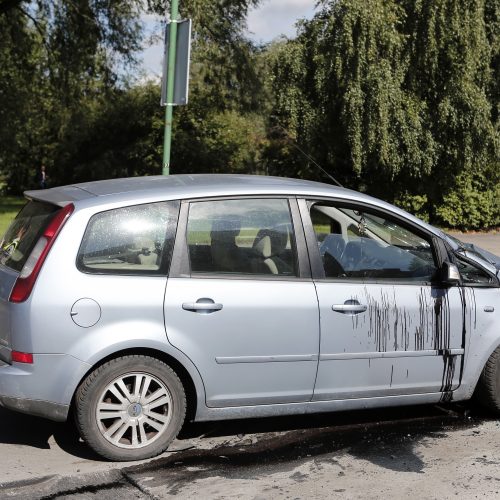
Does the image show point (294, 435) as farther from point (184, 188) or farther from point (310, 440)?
point (184, 188)

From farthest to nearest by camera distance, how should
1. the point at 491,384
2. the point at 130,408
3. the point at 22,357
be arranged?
the point at 491,384 < the point at 130,408 < the point at 22,357

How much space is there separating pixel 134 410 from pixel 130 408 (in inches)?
1.1

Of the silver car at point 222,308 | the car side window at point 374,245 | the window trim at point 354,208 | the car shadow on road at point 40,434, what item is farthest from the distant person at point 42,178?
the window trim at point 354,208

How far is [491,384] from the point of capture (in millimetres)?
5387

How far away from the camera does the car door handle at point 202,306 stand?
4516 mm

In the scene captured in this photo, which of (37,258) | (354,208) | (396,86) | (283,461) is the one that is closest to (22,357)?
(37,258)

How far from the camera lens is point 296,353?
15.6 feet

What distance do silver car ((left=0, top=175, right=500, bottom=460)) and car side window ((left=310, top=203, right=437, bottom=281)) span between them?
1 cm

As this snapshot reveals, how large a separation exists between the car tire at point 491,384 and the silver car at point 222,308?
0.08ft

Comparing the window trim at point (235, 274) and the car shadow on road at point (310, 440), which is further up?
the window trim at point (235, 274)

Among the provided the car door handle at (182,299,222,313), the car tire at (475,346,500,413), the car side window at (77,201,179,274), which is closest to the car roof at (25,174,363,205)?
the car side window at (77,201,179,274)

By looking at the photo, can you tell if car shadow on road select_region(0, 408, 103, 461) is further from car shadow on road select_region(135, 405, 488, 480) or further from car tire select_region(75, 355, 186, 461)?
car shadow on road select_region(135, 405, 488, 480)

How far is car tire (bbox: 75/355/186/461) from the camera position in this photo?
14.5 ft

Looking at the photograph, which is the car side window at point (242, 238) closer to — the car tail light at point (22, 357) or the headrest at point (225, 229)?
the headrest at point (225, 229)
